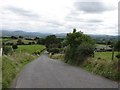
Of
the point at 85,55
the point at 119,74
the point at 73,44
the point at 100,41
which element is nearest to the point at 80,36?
the point at 73,44

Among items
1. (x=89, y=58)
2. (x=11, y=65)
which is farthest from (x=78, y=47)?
(x=11, y=65)

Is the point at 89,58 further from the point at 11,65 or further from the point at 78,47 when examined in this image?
the point at 11,65

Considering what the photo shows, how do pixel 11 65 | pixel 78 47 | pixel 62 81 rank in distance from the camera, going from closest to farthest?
pixel 62 81
pixel 11 65
pixel 78 47

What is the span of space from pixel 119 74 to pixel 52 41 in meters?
117

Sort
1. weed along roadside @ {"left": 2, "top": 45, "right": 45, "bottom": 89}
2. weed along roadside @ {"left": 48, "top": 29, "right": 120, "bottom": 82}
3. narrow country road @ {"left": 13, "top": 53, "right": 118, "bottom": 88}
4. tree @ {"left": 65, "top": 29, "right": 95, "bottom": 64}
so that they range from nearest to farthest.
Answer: narrow country road @ {"left": 13, "top": 53, "right": 118, "bottom": 88}, weed along roadside @ {"left": 2, "top": 45, "right": 45, "bottom": 89}, weed along roadside @ {"left": 48, "top": 29, "right": 120, "bottom": 82}, tree @ {"left": 65, "top": 29, "right": 95, "bottom": 64}

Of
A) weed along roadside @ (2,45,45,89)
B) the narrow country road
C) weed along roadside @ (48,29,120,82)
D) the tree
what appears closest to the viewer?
the narrow country road

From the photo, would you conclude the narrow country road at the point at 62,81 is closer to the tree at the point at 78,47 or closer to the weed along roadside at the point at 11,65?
the weed along roadside at the point at 11,65

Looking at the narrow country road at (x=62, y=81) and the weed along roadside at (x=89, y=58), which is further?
the weed along roadside at (x=89, y=58)

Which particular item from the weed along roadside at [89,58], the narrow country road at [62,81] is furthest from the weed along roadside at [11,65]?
the weed along roadside at [89,58]

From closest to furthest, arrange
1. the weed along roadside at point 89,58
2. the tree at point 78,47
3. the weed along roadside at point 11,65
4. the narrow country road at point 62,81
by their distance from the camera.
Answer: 1. the narrow country road at point 62,81
2. the weed along roadside at point 11,65
3. the weed along roadside at point 89,58
4. the tree at point 78,47

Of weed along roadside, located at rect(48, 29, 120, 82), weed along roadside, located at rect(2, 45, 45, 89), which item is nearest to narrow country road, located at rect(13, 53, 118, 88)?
weed along roadside, located at rect(2, 45, 45, 89)

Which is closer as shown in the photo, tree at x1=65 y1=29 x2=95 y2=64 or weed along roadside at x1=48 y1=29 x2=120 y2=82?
weed along roadside at x1=48 y1=29 x2=120 y2=82

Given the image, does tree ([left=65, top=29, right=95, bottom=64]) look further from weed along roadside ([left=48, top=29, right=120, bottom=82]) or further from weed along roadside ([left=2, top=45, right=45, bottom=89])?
weed along roadside ([left=2, top=45, right=45, bottom=89])

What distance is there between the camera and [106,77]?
17.0m
